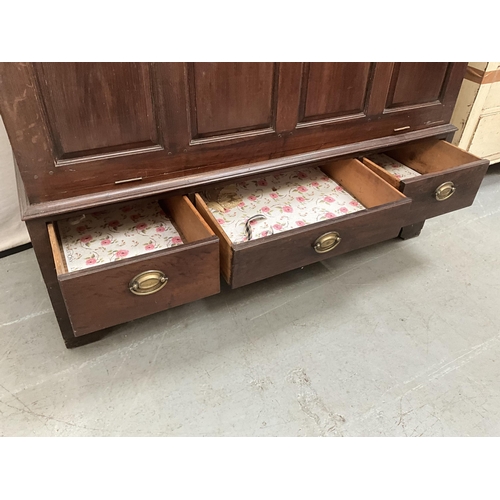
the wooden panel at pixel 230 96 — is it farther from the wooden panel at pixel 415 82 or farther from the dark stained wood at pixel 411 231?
the dark stained wood at pixel 411 231

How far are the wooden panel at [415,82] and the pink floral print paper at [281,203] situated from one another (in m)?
0.27

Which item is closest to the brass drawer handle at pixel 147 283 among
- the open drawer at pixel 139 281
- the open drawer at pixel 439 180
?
the open drawer at pixel 139 281

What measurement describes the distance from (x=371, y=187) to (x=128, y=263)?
0.66 meters

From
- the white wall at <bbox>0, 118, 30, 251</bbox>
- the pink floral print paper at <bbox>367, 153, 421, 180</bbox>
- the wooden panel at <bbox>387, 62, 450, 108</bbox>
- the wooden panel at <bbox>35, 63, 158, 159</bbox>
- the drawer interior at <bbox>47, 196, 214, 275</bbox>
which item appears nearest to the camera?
the wooden panel at <bbox>35, 63, 158, 159</bbox>

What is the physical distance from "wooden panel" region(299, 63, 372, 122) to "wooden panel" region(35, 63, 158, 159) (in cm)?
36

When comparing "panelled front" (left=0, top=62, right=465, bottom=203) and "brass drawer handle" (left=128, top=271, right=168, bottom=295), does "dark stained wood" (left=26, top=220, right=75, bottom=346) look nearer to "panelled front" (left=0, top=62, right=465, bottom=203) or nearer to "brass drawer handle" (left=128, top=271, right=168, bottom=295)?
"panelled front" (left=0, top=62, right=465, bottom=203)

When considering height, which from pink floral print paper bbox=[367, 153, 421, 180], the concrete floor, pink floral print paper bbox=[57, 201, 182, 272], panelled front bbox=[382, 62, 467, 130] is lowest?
the concrete floor

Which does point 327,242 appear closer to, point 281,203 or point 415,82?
point 281,203

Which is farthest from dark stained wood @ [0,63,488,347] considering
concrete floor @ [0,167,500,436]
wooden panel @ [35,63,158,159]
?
concrete floor @ [0,167,500,436]

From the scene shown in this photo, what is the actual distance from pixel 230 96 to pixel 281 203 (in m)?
0.35

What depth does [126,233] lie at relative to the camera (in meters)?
1.02

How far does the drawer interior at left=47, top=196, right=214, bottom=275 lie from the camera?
0.93 m

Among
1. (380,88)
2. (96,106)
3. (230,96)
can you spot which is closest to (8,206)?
(96,106)

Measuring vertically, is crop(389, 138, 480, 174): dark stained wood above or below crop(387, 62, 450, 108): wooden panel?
below
